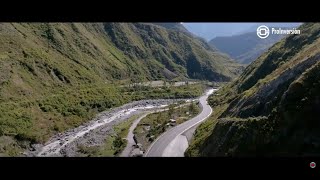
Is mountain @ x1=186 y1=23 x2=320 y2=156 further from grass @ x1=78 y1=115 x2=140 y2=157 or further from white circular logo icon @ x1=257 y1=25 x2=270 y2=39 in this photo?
grass @ x1=78 y1=115 x2=140 y2=157

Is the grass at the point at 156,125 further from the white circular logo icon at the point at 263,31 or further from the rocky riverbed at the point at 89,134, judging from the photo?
the white circular logo icon at the point at 263,31

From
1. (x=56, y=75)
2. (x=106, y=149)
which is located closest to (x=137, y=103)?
(x=56, y=75)

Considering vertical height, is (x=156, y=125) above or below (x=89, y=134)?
above

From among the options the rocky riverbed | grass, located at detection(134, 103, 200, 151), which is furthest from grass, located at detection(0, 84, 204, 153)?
grass, located at detection(134, 103, 200, 151)

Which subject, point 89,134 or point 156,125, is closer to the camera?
point 156,125

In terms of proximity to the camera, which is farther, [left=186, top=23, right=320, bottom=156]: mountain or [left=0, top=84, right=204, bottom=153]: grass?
[left=0, top=84, right=204, bottom=153]: grass

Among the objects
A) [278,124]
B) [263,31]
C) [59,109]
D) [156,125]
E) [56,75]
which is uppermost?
[263,31]

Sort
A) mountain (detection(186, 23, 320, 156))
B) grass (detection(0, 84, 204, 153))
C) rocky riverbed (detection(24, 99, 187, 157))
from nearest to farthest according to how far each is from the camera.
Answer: mountain (detection(186, 23, 320, 156))
rocky riverbed (detection(24, 99, 187, 157))
grass (detection(0, 84, 204, 153))

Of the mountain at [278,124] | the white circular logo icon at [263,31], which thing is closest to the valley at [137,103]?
the mountain at [278,124]

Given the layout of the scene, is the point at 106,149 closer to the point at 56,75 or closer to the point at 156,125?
the point at 156,125

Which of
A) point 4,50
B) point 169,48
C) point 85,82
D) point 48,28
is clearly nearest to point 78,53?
point 48,28

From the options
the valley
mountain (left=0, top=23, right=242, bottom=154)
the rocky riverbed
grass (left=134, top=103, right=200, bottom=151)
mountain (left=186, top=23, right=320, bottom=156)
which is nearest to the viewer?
mountain (left=186, top=23, right=320, bottom=156)
